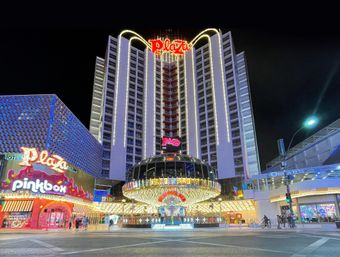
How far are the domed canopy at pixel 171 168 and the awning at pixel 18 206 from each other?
18.8 m

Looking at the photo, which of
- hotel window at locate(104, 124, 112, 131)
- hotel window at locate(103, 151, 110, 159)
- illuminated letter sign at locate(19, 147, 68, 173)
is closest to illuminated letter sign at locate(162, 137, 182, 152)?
illuminated letter sign at locate(19, 147, 68, 173)

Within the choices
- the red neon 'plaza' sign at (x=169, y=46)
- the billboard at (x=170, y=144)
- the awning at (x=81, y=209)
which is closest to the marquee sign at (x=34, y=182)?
the awning at (x=81, y=209)

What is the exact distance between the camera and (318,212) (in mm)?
38406

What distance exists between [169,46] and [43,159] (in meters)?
76.3

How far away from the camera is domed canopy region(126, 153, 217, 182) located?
33469mm

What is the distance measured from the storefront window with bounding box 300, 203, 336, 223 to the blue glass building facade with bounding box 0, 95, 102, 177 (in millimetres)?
44131

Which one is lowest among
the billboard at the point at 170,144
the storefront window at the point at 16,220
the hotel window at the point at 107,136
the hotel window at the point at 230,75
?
the storefront window at the point at 16,220

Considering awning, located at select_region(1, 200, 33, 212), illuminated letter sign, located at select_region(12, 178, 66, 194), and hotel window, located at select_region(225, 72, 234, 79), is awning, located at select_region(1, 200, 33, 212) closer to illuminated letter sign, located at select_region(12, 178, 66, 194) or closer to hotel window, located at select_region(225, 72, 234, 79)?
illuminated letter sign, located at select_region(12, 178, 66, 194)

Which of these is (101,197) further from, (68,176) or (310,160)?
(310,160)

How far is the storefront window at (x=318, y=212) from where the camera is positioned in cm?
3709

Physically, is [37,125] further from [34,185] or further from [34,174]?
[34,185]

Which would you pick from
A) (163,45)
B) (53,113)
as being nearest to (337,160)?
(53,113)

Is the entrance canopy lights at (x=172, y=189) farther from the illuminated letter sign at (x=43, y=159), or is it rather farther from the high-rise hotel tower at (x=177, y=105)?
the high-rise hotel tower at (x=177, y=105)

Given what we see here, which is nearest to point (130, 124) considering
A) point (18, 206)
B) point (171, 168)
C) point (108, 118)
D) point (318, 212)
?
point (108, 118)
